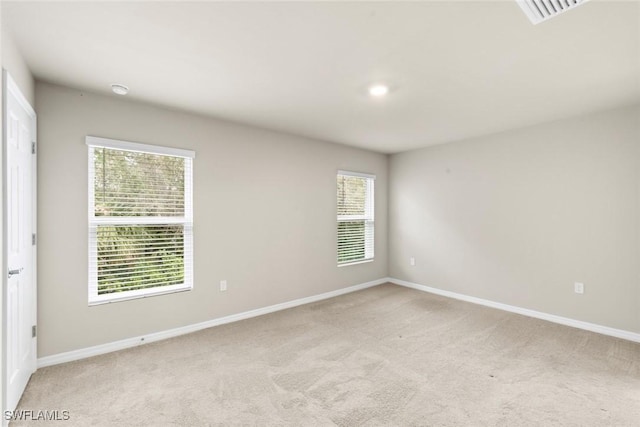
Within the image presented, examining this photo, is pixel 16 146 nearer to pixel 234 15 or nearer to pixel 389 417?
pixel 234 15

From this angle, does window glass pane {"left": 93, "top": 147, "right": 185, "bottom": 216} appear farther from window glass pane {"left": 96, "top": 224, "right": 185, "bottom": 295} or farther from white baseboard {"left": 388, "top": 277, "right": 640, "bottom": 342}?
white baseboard {"left": 388, "top": 277, "right": 640, "bottom": 342}

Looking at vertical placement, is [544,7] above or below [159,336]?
above

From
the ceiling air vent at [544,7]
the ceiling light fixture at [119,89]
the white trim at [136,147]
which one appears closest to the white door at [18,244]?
the white trim at [136,147]

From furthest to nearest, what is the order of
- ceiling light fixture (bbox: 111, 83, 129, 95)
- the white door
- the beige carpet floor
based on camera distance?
ceiling light fixture (bbox: 111, 83, 129, 95) → the beige carpet floor → the white door

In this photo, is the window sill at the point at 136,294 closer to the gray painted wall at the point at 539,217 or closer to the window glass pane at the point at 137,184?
the window glass pane at the point at 137,184

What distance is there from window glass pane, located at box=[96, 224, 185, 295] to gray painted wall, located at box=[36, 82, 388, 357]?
0.51ft

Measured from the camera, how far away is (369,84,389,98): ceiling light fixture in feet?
8.79

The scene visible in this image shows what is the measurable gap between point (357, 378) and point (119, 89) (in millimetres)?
3241

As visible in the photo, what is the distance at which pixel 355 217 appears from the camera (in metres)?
5.21

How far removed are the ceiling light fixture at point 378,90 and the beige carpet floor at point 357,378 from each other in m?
2.46

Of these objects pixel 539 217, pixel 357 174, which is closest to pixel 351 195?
pixel 357 174

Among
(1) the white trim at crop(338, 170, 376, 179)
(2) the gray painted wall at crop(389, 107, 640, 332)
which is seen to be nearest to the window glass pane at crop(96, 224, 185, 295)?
(1) the white trim at crop(338, 170, 376, 179)

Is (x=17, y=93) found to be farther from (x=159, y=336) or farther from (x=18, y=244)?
(x=159, y=336)

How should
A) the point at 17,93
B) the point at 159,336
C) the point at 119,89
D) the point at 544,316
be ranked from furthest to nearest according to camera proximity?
the point at 544,316 → the point at 159,336 → the point at 119,89 → the point at 17,93
